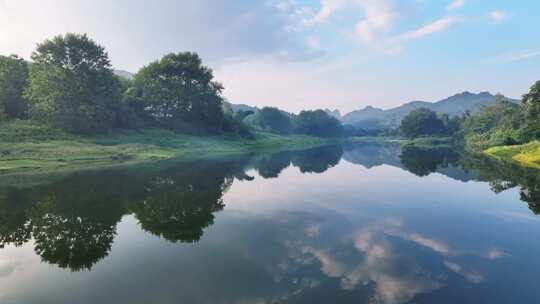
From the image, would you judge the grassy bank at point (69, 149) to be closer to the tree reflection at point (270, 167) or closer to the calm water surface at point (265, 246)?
the calm water surface at point (265, 246)

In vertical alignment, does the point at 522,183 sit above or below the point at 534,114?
below

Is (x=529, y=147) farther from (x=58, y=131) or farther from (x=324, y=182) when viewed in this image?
(x=58, y=131)

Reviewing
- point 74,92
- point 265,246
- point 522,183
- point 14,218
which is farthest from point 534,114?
point 74,92

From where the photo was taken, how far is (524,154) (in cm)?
→ 5744

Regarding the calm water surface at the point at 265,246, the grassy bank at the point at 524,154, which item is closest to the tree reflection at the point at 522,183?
the calm water surface at the point at 265,246

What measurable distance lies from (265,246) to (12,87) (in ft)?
304

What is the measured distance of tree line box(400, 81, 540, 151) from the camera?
69375 millimetres

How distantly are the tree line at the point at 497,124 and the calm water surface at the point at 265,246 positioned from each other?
52314 millimetres

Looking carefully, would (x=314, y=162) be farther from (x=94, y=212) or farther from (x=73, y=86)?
(x=73, y=86)

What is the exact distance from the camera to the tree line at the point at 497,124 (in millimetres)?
69375

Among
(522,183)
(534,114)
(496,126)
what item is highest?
(534,114)

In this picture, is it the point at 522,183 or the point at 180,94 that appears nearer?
the point at 522,183

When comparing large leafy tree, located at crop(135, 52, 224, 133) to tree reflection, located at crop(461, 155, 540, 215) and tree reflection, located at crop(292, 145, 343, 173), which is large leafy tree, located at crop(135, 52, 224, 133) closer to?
tree reflection, located at crop(292, 145, 343, 173)

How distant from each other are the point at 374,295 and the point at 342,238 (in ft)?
21.2
